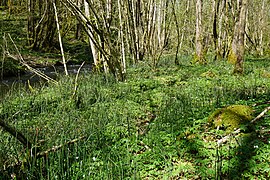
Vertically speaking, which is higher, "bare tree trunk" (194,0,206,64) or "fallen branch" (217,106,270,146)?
"bare tree trunk" (194,0,206,64)

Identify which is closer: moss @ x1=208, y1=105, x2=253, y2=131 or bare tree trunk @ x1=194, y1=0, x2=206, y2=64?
moss @ x1=208, y1=105, x2=253, y2=131

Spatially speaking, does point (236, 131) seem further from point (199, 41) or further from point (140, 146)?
point (199, 41)

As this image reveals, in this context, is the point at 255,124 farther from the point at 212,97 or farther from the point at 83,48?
the point at 83,48

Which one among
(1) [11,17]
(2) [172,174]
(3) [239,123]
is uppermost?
(1) [11,17]

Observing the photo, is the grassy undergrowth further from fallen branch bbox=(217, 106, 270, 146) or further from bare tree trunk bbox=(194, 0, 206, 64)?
bare tree trunk bbox=(194, 0, 206, 64)

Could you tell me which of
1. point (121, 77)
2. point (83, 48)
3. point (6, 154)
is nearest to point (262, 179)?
point (6, 154)

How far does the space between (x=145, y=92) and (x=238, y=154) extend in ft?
11.9

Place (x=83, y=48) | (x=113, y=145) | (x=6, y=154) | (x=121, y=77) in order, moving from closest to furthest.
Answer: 1. (x=6, y=154)
2. (x=113, y=145)
3. (x=121, y=77)
4. (x=83, y=48)

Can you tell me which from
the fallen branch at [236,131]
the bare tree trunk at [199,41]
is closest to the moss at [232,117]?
the fallen branch at [236,131]

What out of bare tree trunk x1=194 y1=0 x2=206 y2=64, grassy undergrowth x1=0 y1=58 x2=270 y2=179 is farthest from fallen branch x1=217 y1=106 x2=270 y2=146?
bare tree trunk x1=194 y1=0 x2=206 y2=64

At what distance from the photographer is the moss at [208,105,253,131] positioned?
3582 mm

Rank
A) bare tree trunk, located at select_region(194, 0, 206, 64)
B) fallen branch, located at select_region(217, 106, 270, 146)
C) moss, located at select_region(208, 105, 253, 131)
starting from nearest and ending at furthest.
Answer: fallen branch, located at select_region(217, 106, 270, 146), moss, located at select_region(208, 105, 253, 131), bare tree trunk, located at select_region(194, 0, 206, 64)

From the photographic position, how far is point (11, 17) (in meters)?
21.9

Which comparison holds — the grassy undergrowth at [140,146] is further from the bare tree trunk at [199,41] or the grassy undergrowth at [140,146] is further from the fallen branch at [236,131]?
the bare tree trunk at [199,41]
